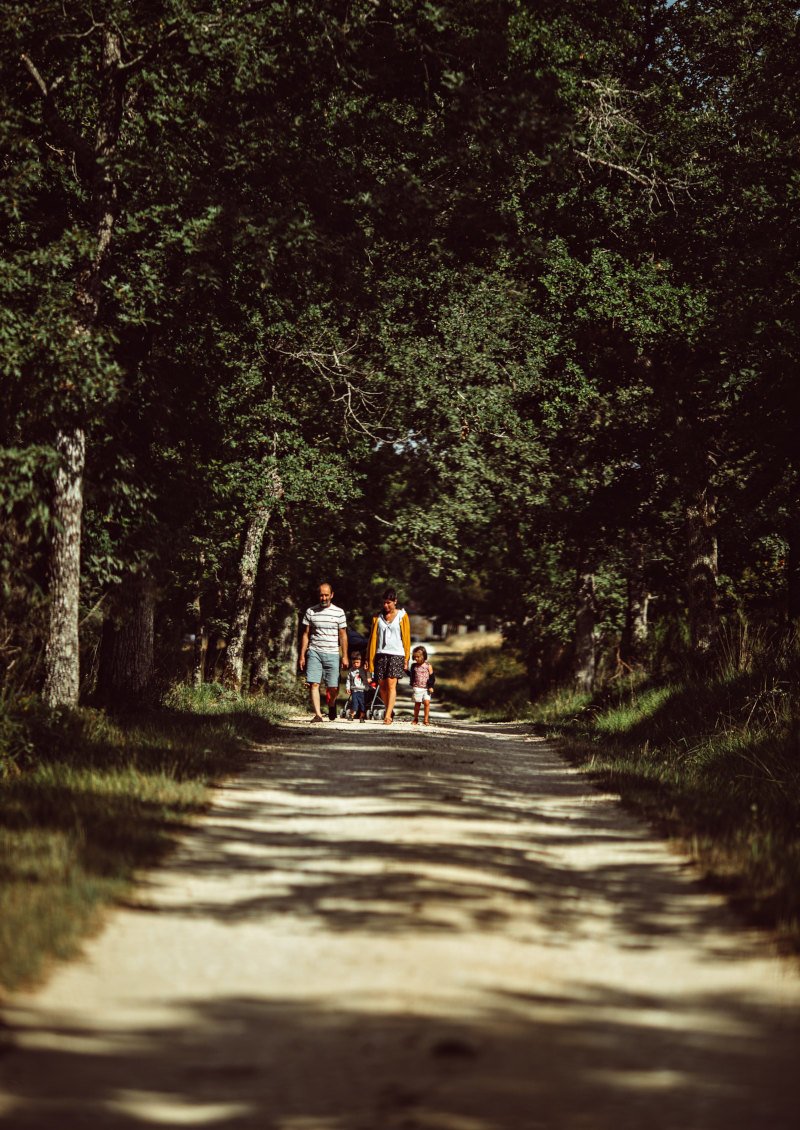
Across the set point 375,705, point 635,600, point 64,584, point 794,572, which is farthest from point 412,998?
point 635,600

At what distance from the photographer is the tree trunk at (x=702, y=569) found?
24.1 meters

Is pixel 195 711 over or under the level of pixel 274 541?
under

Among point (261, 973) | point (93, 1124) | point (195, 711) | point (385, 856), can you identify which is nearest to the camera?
point (93, 1124)

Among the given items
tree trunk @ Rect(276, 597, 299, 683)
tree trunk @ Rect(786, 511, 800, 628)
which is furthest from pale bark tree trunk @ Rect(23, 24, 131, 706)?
tree trunk @ Rect(276, 597, 299, 683)

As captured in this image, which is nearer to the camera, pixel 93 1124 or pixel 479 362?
pixel 93 1124

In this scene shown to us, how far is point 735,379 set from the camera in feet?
70.6

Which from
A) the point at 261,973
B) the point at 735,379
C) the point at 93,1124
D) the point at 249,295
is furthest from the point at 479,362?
the point at 93,1124

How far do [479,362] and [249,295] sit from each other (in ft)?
28.5

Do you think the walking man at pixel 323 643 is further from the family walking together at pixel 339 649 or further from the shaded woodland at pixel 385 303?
the shaded woodland at pixel 385 303

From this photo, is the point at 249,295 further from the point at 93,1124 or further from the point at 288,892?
the point at 93,1124

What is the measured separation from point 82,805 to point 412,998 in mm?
4316

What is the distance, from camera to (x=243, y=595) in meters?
28.0

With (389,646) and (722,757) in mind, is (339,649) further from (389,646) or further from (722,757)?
(722,757)

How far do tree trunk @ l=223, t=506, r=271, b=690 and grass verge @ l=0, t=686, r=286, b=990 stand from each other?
32.2 ft
